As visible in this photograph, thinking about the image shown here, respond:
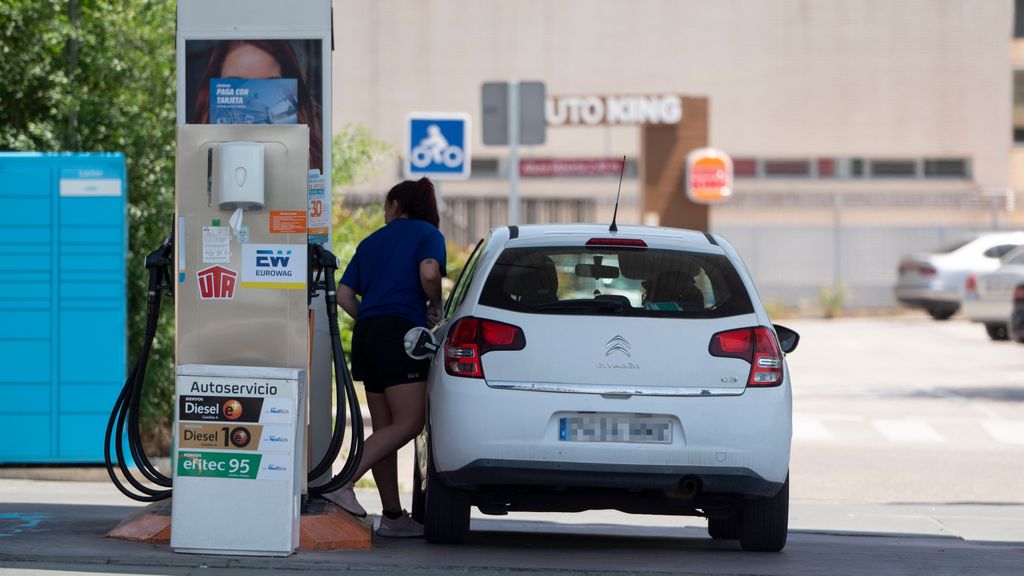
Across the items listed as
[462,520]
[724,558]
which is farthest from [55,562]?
[724,558]

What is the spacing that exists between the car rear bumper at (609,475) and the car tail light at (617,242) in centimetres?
110

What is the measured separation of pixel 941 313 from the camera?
101 feet

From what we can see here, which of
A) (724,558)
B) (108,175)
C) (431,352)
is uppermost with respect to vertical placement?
(108,175)

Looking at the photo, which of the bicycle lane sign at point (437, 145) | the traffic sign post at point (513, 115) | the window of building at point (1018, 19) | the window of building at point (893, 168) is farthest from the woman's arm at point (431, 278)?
the window of building at point (1018, 19)

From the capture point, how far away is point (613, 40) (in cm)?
4031

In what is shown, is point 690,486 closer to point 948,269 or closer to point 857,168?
point 948,269

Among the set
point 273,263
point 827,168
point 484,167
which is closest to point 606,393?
point 273,263

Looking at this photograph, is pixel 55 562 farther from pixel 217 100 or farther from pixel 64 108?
pixel 64 108

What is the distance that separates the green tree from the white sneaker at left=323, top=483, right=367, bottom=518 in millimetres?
4516

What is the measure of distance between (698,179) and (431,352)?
22.1m

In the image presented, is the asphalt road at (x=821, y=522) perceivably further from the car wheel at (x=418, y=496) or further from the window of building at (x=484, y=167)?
the window of building at (x=484, y=167)

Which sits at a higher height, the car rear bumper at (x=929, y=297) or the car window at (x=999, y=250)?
the car window at (x=999, y=250)

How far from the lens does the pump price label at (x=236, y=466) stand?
22.2 feet

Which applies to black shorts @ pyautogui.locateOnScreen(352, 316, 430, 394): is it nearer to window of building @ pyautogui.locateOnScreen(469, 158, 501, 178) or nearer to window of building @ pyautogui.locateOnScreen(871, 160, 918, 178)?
window of building @ pyautogui.locateOnScreen(469, 158, 501, 178)
